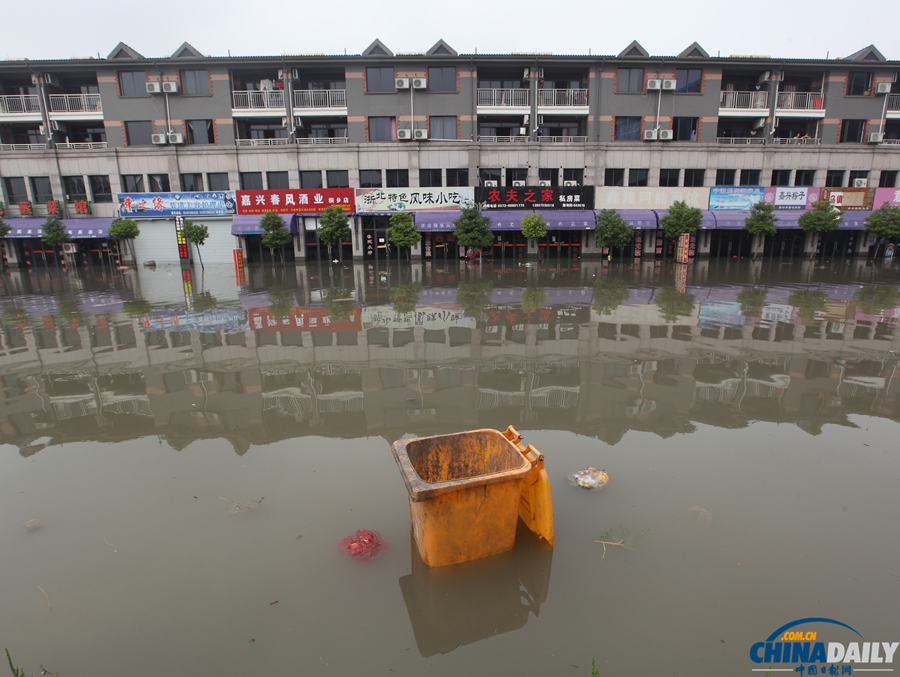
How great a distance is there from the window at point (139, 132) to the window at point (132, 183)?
1.96m

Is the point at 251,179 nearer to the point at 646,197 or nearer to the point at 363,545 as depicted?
the point at 646,197

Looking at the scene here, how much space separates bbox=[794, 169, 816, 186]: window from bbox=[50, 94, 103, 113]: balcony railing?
Answer: 4269cm

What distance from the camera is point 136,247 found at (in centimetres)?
3109

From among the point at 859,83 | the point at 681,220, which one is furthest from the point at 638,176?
the point at 859,83

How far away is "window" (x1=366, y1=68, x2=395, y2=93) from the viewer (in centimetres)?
2989

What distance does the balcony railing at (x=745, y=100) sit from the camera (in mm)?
30953

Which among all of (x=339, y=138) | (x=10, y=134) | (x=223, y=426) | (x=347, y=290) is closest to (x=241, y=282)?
(x=347, y=290)

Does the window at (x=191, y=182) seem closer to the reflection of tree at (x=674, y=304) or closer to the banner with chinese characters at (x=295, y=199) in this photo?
the banner with chinese characters at (x=295, y=199)

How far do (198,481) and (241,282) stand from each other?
57.4 ft

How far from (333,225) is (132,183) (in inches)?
532

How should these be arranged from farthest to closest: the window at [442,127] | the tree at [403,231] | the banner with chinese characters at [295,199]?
the window at [442,127]
the banner with chinese characters at [295,199]
the tree at [403,231]

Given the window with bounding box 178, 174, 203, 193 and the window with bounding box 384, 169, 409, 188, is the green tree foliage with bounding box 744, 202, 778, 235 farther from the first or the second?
the window with bounding box 178, 174, 203, 193

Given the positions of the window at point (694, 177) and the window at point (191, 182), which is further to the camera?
the window at point (694, 177)

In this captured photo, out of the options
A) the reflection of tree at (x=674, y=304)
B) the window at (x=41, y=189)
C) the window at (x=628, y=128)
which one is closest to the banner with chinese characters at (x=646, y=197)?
the window at (x=628, y=128)
